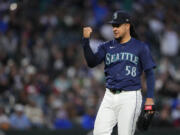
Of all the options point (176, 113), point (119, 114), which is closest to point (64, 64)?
point (176, 113)

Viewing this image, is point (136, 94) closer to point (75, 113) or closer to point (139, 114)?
point (139, 114)

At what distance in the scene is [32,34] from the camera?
13086mm

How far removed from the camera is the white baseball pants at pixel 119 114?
6184 mm

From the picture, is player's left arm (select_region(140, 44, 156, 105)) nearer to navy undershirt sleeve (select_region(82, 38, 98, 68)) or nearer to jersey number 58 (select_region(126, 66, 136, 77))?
jersey number 58 (select_region(126, 66, 136, 77))

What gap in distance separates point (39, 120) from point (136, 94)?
190 inches

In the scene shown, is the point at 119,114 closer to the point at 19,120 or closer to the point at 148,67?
the point at 148,67

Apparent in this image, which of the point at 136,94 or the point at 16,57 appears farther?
the point at 16,57

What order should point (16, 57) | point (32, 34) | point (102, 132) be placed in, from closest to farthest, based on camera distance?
point (102, 132) → point (16, 57) → point (32, 34)

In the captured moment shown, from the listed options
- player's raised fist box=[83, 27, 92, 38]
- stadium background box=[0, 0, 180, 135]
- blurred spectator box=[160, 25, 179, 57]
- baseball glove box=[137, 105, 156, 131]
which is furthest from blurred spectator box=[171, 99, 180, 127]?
player's raised fist box=[83, 27, 92, 38]

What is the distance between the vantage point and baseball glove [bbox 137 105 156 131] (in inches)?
245

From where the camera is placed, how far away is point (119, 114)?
6223 mm

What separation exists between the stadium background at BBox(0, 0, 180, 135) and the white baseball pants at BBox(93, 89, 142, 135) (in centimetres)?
375

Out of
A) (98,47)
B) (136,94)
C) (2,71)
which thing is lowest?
(2,71)

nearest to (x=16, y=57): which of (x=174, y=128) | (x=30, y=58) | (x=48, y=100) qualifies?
(x=30, y=58)
